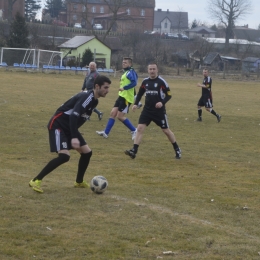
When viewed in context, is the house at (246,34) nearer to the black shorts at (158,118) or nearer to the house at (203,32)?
the house at (203,32)

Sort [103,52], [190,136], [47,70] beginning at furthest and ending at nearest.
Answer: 1. [103,52]
2. [47,70]
3. [190,136]

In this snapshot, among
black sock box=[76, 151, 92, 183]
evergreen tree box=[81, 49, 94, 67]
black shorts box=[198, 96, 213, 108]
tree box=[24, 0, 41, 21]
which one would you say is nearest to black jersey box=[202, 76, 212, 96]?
black shorts box=[198, 96, 213, 108]

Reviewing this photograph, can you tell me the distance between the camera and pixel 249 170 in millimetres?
10797

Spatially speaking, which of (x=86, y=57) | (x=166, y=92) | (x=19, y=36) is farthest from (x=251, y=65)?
(x=166, y=92)

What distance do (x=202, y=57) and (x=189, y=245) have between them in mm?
63080

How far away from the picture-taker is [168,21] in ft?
444

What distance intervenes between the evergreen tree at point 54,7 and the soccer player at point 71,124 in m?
111

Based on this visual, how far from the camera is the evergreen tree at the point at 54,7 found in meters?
116

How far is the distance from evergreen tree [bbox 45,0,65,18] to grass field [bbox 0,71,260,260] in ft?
342

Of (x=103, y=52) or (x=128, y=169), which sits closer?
(x=128, y=169)

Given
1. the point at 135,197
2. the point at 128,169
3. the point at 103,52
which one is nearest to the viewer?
the point at 135,197

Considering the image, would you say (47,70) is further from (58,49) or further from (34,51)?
(58,49)

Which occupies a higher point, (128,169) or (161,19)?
(161,19)

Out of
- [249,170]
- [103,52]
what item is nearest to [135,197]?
[249,170]
